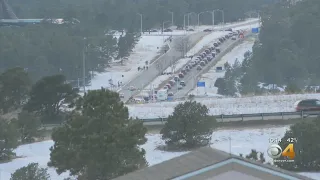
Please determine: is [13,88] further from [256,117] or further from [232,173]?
[232,173]

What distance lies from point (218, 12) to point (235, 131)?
1940 inches

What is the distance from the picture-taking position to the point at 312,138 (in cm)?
1257

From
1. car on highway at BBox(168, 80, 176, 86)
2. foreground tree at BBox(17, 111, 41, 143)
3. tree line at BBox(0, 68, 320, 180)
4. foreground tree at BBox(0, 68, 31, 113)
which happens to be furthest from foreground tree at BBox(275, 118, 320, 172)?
car on highway at BBox(168, 80, 176, 86)

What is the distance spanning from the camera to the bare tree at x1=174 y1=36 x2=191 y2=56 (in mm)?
50062

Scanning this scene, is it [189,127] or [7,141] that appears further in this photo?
[189,127]

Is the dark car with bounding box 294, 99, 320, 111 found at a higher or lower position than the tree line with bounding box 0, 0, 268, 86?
lower

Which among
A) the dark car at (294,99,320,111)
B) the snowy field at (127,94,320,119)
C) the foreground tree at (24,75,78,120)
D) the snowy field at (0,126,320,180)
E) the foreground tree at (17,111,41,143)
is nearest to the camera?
the snowy field at (0,126,320,180)

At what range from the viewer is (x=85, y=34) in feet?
165

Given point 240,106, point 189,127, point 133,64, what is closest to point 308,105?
point 240,106

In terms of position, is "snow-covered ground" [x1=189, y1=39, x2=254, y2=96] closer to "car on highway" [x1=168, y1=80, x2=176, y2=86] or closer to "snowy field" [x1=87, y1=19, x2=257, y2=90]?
"car on highway" [x1=168, y1=80, x2=176, y2=86]

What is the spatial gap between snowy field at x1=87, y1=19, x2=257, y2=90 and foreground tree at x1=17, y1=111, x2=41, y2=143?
70.5 feet

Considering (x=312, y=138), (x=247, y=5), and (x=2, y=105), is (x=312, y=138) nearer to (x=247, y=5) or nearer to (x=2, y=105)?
(x=2, y=105)

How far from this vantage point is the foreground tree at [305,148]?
12391 millimetres

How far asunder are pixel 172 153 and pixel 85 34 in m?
36.4
